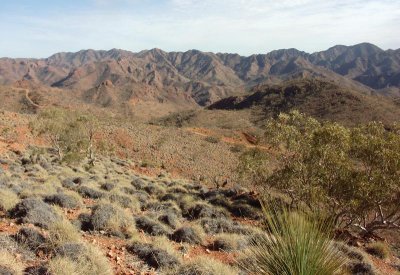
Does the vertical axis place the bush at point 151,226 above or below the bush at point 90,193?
above

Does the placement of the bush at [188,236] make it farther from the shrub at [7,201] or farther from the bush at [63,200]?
the shrub at [7,201]

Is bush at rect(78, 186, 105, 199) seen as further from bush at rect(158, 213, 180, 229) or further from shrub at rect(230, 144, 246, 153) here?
shrub at rect(230, 144, 246, 153)

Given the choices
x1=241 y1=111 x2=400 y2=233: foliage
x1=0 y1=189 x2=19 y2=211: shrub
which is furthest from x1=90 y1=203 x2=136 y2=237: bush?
x1=241 y1=111 x2=400 y2=233: foliage

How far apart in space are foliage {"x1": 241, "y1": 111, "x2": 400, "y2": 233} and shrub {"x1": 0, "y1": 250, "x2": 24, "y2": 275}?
10371 mm

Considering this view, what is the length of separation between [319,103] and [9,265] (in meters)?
118

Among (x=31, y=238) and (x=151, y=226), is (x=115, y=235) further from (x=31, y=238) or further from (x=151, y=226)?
(x=31, y=238)

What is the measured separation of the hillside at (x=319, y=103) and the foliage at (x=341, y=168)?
7660 cm

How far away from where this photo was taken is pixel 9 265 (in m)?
6.79

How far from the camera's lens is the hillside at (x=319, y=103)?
9625cm

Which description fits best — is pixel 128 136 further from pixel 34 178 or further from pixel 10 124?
pixel 34 178

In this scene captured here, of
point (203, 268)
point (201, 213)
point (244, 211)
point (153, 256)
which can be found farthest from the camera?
point (244, 211)

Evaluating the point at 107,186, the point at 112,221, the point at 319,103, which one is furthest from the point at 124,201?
the point at 319,103

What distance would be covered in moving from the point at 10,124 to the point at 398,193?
143 feet

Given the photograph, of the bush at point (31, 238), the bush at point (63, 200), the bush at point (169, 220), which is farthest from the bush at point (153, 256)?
the bush at point (63, 200)
